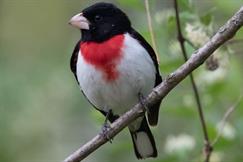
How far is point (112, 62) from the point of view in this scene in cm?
468

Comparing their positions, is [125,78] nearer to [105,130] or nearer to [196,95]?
[105,130]

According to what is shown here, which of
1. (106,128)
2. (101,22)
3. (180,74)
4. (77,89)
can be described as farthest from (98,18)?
(77,89)

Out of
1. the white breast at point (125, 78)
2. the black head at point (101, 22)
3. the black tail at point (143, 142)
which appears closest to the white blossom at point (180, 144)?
the black tail at point (143, 142)

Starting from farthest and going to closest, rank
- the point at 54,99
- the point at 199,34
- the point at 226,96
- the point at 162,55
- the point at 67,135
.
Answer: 1. the point at 67,135
2. the point at 54,99
3. the point at 226,96
4. the point at 162,55
5. the point at 199,34

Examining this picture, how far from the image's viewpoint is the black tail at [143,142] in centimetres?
533

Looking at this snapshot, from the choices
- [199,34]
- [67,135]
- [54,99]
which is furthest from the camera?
[67,135]

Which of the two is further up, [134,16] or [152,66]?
[152,66]

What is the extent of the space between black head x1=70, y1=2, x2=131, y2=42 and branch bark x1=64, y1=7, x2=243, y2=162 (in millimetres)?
656

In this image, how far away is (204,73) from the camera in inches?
199

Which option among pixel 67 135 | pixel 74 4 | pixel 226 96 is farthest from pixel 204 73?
pixel 74 4

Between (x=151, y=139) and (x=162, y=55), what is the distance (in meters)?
0.83

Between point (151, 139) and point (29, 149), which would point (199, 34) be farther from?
point (29, 149)

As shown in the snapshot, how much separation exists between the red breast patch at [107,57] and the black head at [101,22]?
11 centimetres

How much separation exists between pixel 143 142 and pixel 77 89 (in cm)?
171
